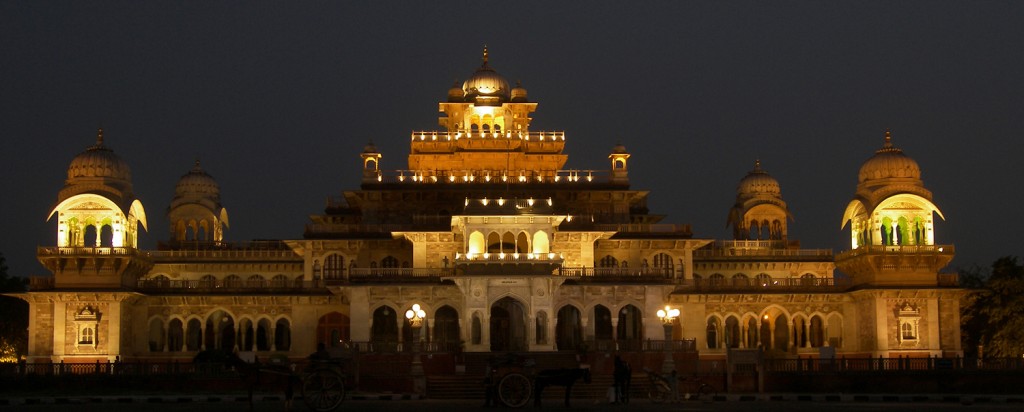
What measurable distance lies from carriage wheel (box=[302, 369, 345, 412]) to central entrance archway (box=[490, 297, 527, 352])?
34948 millimetres

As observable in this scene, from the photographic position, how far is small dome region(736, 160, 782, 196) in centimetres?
9781

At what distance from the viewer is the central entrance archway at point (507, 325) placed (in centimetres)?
7269

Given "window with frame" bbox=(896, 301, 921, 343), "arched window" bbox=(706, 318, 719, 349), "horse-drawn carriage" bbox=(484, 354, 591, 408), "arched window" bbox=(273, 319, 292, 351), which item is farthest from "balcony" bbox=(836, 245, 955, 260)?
"horse-drawn carriage" bbox=(484, 354, 591, 408)

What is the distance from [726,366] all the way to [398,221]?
89.4ft

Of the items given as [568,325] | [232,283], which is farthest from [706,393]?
[232,283]

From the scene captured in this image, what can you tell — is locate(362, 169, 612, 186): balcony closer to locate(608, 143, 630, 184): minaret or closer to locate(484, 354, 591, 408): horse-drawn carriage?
locate(608, 143, 630, 184): minaret

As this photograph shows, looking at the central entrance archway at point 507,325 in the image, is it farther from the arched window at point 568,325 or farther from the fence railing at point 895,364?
the fence railing at point 895,364

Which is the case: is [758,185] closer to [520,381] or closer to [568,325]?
[568,325]

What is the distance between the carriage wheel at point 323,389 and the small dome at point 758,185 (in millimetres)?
64868

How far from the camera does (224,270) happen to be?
286 feet

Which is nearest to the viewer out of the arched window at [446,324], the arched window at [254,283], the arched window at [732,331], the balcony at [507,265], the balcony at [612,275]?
the balcony at [507,265]

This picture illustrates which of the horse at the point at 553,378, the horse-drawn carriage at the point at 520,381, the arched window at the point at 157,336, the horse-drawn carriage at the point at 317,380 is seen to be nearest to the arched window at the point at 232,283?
the arched window at the point at 157,336

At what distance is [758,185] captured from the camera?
9806 cm

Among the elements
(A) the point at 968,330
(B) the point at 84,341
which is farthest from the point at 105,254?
(A) the point at 968,330
